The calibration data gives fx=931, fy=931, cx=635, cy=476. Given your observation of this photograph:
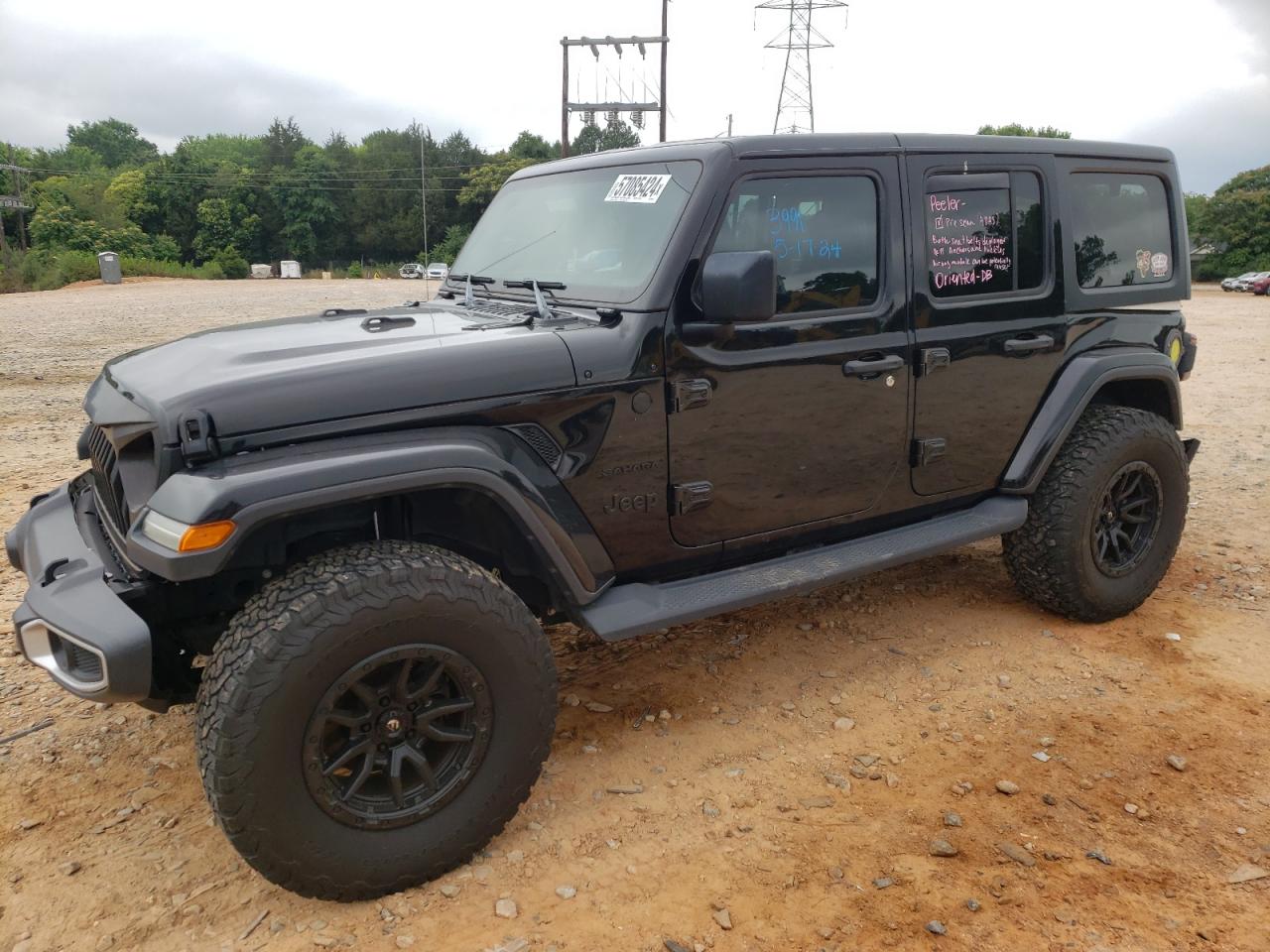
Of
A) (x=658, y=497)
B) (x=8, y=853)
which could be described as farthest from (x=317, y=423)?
(x=8, y=853)

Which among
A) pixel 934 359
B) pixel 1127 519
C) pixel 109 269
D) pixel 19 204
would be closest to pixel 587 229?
pixel 934 359

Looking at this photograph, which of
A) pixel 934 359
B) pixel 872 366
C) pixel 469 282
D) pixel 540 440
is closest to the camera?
pixel 540 440

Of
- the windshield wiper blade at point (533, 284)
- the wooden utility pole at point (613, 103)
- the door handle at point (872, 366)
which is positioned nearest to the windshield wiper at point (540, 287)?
the windshield wiper blade at point (533, 284)

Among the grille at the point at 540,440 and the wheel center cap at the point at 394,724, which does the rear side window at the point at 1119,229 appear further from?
the wheel center cap at the point at 394,724

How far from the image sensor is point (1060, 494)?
3859mm

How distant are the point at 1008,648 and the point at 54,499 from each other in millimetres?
3665

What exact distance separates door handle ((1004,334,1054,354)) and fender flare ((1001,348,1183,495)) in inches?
7.3

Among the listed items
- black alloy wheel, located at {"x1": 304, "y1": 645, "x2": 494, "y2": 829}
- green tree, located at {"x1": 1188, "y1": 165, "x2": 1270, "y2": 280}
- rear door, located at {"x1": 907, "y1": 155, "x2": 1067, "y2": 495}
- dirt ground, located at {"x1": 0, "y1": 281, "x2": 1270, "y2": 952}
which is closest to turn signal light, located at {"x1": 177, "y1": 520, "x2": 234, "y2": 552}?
black alloy wheel, located at {"x1": 304, "y1": 645, "x2": 494, "y2": 829}

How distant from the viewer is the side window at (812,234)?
307 centimetres

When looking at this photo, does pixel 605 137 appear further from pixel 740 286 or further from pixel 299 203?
pixel 740 286

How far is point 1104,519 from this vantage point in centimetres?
404

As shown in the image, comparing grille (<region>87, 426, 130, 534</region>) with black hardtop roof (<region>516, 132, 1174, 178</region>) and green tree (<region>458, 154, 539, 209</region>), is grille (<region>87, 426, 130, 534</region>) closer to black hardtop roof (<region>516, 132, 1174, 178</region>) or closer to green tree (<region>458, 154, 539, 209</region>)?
black hardtop roof (<region>516, 132, 1174, 178</region>)

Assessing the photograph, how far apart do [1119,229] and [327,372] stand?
11.3 ft

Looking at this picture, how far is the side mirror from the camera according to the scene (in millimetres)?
2736
